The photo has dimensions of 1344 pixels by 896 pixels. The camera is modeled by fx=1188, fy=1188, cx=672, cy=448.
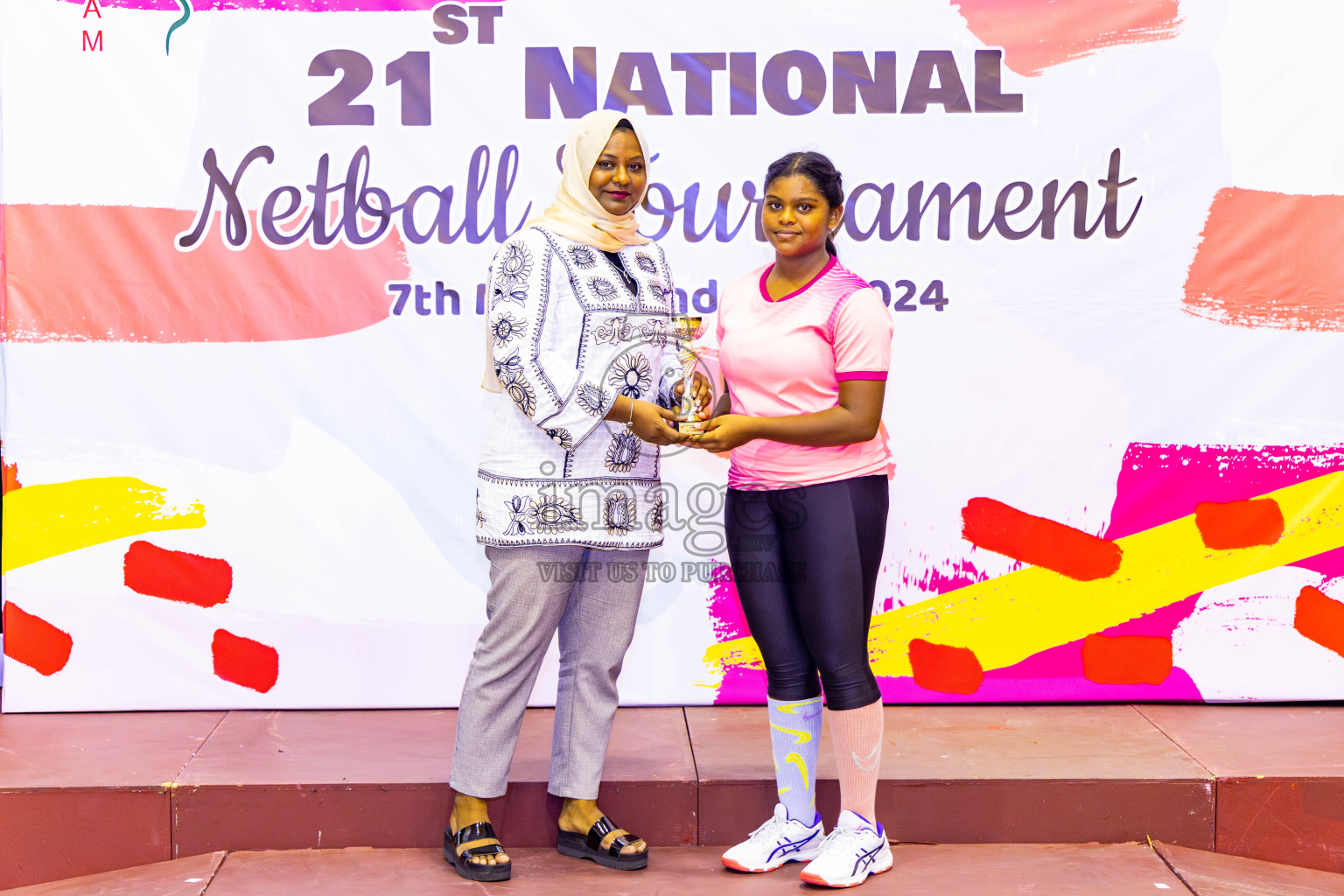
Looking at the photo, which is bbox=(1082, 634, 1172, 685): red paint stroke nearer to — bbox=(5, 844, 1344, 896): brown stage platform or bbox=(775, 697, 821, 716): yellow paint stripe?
bbox=(5, 844, 1344, 896): brown stage platform

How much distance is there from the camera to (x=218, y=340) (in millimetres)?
3303

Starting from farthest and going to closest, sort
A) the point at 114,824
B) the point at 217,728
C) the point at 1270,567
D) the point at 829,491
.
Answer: the point at 1270,567
the point at 217,728
the point at 114,824
the point at 829,491

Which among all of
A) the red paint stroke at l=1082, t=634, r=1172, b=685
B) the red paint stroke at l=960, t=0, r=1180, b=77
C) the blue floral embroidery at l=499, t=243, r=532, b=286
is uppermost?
the red paint stroke at l=960, t=0, r=1180, b=77

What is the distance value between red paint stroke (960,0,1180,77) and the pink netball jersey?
1.25 metres

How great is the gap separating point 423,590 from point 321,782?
72 cm

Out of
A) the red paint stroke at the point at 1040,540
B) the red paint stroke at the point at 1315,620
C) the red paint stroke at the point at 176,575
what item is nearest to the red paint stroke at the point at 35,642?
the red paint stroke at the point at 176,575

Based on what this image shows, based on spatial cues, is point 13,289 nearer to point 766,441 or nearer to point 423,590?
point 423,590

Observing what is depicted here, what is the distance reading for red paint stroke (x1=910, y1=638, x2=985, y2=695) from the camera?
3.40 m

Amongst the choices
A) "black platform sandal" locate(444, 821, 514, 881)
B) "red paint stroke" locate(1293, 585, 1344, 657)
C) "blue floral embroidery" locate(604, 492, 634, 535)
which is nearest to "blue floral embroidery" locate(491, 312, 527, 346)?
"blue floral embroidery" locate(604, 492, 634, 535)

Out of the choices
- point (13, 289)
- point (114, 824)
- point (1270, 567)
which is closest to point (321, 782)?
point (114, 824)

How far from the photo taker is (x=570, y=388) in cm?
240

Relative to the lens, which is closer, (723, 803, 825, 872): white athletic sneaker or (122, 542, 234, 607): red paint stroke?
(723, 803, 825, 872): white athletic sneaker

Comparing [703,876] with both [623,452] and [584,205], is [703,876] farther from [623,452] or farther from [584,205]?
[584,205]

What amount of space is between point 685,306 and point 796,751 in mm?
1341
